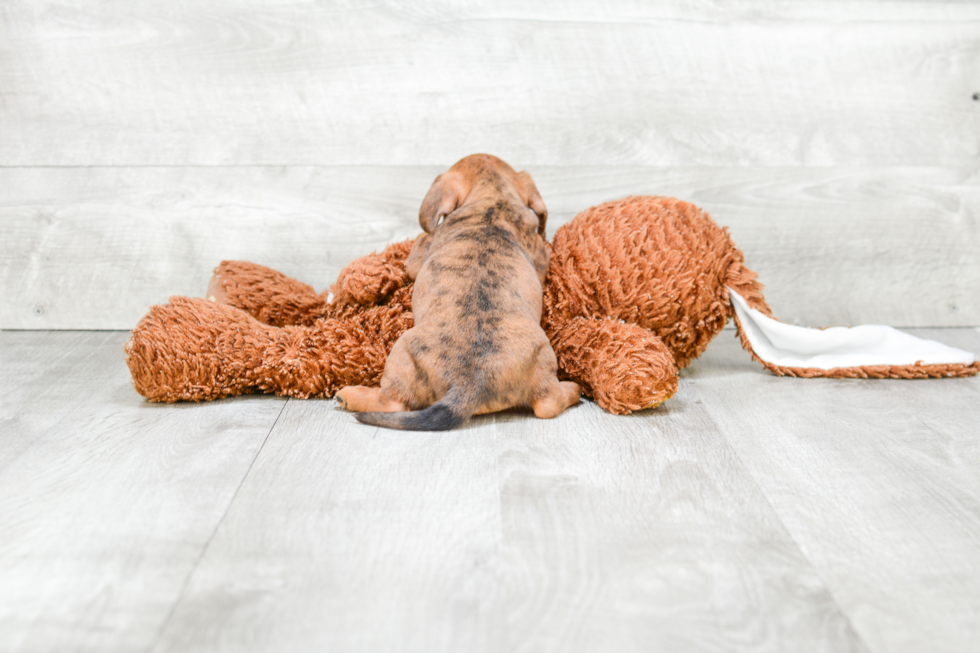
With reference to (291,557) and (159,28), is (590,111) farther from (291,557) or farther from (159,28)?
(291,557)

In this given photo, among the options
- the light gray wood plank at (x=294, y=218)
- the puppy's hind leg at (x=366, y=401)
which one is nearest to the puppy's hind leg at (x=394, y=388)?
the puppy's hind leg at (x=366, y=401)

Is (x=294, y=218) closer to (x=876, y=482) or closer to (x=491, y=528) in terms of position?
(x=491, y=528)

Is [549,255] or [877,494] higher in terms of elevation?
[549,255]

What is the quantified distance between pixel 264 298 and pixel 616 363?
1228mm

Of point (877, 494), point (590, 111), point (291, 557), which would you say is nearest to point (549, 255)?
point (590, 111)

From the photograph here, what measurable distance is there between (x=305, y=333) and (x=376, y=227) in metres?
0.81

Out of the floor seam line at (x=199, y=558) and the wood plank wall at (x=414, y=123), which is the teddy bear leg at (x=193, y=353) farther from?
the wood plank wall at (x=414, y=123)

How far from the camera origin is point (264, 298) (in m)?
2.62

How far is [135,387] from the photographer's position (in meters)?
2.21

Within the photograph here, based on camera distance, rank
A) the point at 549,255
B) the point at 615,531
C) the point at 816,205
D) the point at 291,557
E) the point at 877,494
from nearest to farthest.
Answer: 1. the point at 291,557
2. the point at 615,531
3. the point at 877,494
4. the point at 549,255
5. the point at 816,205

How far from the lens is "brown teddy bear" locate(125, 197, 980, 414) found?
2182mm

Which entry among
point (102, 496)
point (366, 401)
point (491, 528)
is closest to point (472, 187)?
point (366, 401)

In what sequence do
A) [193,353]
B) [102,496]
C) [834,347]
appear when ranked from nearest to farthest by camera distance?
1. [102,496]
2. [193,353]
3. [834,347]

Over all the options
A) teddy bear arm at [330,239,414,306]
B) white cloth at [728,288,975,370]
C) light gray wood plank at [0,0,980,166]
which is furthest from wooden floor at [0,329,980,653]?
light gray wood plank at [0,0,980,166]
